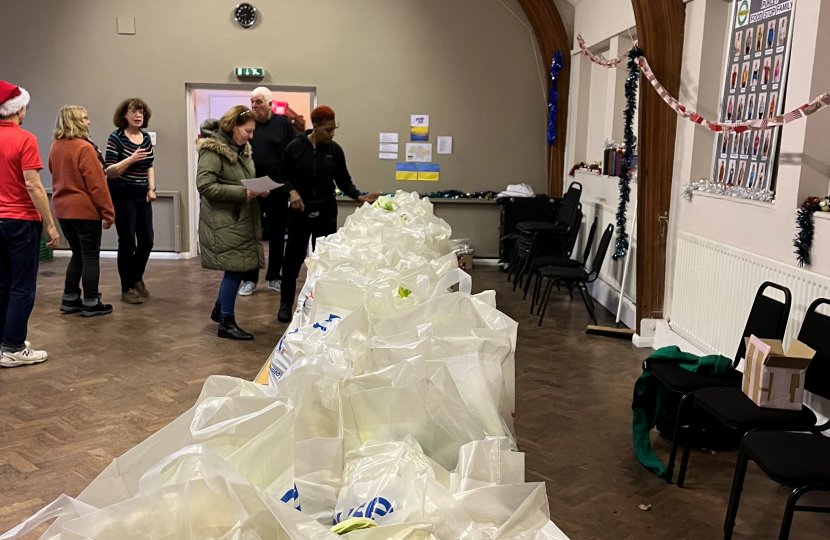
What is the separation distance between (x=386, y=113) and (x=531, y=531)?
8141 millimetres

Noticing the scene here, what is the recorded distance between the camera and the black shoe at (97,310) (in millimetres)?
5863

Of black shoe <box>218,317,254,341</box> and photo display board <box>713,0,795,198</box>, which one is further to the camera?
black shoe <box>218,317,254,341</box>

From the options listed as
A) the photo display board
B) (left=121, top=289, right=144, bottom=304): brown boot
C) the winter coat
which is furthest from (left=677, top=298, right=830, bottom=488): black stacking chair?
(left=121, top=289, right=144, bottom=304): brown boot

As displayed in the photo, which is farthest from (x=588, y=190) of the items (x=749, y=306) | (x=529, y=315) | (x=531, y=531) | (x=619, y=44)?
(x=531, y=531)

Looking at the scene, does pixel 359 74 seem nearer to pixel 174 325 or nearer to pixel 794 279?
pixel 174 325

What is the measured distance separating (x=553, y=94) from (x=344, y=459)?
7906 millimetres

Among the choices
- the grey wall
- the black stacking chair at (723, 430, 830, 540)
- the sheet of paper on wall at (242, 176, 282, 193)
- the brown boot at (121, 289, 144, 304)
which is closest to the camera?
the black stacking chair at (723, 430, 830, 540)

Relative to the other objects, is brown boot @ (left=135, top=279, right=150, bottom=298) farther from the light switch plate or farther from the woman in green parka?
the light switch plate

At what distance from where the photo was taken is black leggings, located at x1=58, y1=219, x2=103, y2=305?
561cm

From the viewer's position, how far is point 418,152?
9.02 metres

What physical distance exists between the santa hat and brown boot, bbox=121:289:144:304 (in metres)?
2.43

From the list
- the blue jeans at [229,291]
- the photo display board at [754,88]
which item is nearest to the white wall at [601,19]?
the photo display board at [754,88]

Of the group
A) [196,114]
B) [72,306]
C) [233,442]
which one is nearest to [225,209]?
[72,306]

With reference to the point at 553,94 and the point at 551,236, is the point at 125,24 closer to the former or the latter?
the point at 553,94
